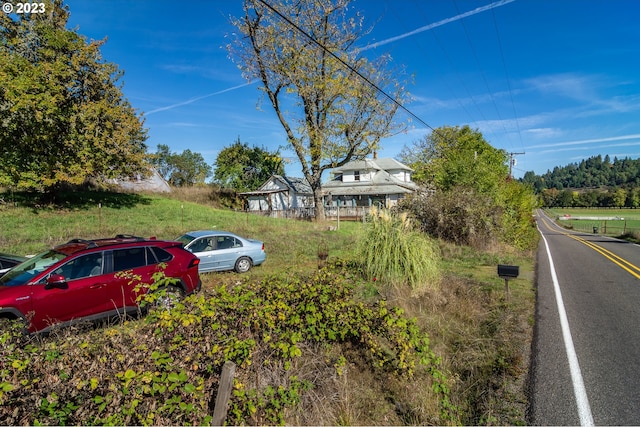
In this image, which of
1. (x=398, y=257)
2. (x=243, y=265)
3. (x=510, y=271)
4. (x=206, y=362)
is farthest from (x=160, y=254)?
(x=510, y=271)

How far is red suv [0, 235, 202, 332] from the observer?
5469mm

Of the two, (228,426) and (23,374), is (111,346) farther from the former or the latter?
(228,426)

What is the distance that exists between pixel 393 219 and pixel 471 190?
1047cm

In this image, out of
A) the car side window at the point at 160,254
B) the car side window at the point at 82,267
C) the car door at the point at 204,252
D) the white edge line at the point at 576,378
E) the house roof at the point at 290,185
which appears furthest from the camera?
the house roof at the point at 290,185

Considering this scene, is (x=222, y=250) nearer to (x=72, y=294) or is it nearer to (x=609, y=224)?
(x=72, y=294)

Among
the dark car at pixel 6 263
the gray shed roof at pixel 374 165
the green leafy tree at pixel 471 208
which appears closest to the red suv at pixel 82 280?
the dark car at pixel 6 263

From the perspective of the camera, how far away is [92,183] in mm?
31906

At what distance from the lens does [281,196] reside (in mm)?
42969

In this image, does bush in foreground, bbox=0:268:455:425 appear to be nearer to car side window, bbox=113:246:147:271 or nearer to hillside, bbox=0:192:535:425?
hillside, bbox=0:192:535:425

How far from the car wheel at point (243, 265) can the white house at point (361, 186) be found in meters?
28.6

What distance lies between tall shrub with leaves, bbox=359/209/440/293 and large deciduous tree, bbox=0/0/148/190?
62.1ft

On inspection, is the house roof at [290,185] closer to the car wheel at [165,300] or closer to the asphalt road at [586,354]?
the asphalt road at [586,354]

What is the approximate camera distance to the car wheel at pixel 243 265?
1180 cm

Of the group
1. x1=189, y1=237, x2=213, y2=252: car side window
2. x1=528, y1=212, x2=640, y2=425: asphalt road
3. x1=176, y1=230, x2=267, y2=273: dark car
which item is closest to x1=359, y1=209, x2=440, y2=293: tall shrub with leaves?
x1=528, y1=212, x2=640, y2=425: asphalt road
